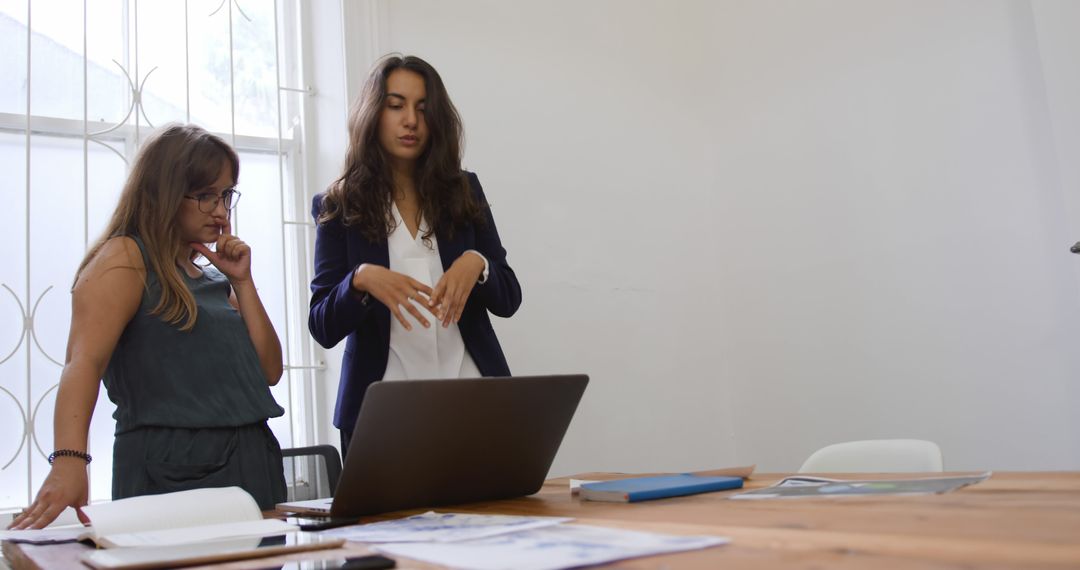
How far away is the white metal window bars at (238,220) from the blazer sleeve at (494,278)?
30.5 inches

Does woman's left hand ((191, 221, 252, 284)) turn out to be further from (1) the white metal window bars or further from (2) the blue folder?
(2) the blue folder

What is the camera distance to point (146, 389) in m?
1.62

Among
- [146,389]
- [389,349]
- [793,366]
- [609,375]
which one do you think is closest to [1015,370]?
[793,366]

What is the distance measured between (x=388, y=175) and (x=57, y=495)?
944 mm

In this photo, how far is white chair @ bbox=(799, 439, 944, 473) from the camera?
1.72m

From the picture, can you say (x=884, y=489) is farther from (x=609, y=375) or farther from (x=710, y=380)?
(x=710, y=380)

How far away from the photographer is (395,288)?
1.66 meters

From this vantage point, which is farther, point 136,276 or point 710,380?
point 710,380

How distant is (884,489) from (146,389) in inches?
48.6

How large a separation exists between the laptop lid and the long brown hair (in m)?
0.70

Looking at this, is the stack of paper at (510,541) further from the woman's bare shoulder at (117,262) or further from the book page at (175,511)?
the woman's bare shoulder at (117,262)

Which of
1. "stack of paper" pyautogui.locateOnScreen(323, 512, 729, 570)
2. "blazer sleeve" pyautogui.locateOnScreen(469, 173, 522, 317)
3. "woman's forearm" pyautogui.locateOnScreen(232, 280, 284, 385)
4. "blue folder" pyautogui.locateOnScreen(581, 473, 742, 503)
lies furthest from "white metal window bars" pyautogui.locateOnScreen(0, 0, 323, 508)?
"stack of paper" pyautogui.locateOnScreen(323, 512, 729, 570)

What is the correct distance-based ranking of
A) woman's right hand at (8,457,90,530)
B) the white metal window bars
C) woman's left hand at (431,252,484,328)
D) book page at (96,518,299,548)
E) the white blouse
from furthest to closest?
the white metal window bars
the white blouse
woman's left hand at (431,252,484,328)
woman's right hand at (8,457,90,530)
book page at (96,518,299,548)

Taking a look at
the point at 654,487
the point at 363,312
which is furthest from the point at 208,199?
the point at 654,487
